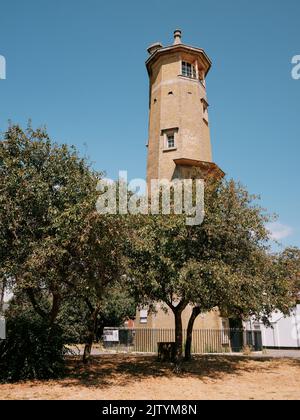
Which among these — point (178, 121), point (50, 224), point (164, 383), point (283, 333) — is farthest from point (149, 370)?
point (178, 121)

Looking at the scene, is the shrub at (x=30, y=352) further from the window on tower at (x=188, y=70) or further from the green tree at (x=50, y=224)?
the window on tower at (x=188, y=70)

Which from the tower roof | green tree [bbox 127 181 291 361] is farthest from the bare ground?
the tower roof

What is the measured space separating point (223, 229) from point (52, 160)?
302 inches

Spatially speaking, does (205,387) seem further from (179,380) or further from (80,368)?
(80,368)

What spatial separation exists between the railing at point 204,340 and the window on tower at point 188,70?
2184 centimetres

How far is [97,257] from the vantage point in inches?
547

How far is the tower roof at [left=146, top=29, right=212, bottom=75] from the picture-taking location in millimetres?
34156

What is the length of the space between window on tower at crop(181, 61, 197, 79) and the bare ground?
24.5 metres

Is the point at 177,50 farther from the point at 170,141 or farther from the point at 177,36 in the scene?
the point at 170,141

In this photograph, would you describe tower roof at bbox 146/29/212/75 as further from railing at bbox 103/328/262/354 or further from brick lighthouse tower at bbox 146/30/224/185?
railing at bbox 103/328/262/354

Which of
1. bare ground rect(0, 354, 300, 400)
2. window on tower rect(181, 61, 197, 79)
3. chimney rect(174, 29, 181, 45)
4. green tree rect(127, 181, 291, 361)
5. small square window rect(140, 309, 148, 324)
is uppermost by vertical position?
chimney rect(174, 29, 181, 45)

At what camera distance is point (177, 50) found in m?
34.2

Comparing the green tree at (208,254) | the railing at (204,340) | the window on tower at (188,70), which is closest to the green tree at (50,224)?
the green tree at (208,254)

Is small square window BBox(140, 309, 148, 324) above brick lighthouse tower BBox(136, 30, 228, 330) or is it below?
below
